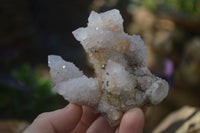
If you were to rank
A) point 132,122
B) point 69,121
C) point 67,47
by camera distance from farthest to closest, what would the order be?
point 67,47 < point 69,121 < point 132,122

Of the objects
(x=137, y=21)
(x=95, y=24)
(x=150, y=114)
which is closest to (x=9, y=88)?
(x=150, y=114)

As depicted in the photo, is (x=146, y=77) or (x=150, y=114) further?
(x=150, y=114)

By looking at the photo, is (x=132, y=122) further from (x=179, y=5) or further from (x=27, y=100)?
(x=179, y=5)

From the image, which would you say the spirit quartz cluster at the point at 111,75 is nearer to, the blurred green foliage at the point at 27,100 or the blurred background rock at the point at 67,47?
the blurred background rock at the point at 67,47

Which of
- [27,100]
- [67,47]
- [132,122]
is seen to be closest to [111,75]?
[132,122]

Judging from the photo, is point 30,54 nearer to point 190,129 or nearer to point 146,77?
point 190,129

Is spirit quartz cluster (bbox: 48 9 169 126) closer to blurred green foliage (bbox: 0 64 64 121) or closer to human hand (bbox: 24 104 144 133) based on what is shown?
human hand (bbox: 24 104 144 133)

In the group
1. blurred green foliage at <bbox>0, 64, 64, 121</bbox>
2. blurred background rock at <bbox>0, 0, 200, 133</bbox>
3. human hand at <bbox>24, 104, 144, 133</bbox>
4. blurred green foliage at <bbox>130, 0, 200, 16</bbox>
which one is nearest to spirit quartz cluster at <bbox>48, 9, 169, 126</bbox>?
human hand at <bbox>24, 104, 144, 133</bbox>
